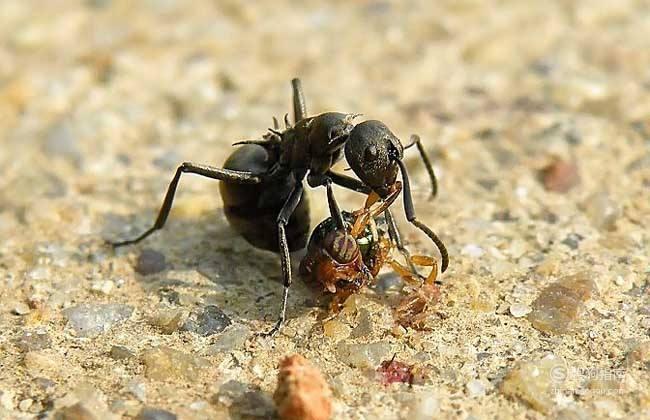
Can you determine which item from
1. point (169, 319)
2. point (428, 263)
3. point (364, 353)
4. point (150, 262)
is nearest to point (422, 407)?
point (364, 353)

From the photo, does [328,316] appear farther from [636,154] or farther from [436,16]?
[436,16]

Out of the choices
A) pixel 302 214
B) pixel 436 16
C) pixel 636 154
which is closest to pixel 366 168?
pixel 302 214

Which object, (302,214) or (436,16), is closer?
(302,214)

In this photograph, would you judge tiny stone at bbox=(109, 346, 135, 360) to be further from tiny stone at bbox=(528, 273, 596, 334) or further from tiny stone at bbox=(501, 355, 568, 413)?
tiny stone at bbox=(528, 273, 596, 334)

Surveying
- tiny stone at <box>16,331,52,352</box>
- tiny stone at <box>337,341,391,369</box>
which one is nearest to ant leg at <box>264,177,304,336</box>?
tiny stone at <box>337,341,391,369</box>

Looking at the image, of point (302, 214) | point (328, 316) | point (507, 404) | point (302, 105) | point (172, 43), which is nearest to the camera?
point (507, 404)

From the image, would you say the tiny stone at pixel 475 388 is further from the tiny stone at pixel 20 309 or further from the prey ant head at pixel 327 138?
the tiny stone at pixel 20 309

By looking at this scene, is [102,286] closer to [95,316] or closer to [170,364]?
[95,316]
